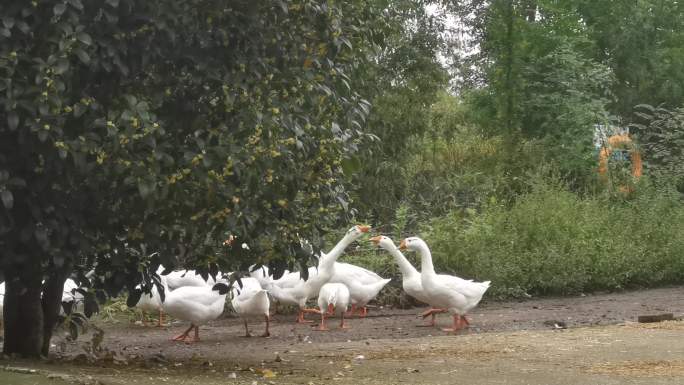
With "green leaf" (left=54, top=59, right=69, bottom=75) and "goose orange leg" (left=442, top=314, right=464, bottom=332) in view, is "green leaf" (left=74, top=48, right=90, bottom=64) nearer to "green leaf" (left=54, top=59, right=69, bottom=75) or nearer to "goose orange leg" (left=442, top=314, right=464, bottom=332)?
"green leaf" (left=54, top=59, right=69, bottom=75)

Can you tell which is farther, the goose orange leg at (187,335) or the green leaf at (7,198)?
the goose orange leg at (187,335)

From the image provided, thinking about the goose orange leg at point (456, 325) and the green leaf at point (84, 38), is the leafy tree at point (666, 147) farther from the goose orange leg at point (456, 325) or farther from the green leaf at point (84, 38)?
the green leaf at point (84, 38)

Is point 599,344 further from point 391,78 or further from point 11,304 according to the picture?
point 391,78

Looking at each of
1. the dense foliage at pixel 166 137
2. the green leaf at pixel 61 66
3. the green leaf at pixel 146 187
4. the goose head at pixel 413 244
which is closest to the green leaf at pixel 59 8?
Result: the dense foliage at pixel 166 137

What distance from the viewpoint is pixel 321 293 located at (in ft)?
38.7

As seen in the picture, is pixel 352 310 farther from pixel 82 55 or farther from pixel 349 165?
pixel 82 55

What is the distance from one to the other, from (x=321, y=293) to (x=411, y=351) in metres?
2.49

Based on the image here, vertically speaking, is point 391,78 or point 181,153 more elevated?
point 391,78

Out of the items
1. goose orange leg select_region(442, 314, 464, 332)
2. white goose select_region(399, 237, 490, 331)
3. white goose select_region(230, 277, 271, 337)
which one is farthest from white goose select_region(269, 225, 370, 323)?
goose orange leg select_region(442, 314, 464, 332)

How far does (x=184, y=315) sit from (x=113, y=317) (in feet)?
9.60

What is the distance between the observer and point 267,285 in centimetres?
1251

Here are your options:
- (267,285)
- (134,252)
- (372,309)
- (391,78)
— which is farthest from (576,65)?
(134,252)

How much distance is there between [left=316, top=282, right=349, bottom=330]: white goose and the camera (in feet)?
38.3

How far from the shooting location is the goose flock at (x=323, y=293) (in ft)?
34.4
